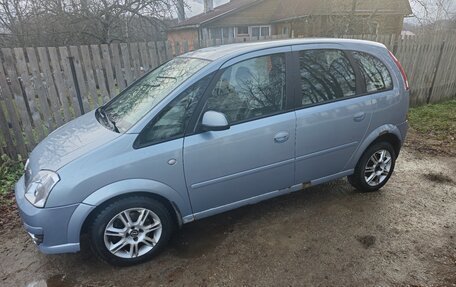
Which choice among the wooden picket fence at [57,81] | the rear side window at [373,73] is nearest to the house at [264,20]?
the wooden picket fence at [57,81]

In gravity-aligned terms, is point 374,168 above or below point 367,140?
below

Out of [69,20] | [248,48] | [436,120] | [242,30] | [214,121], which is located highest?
[69,20]

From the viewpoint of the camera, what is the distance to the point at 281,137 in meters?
2.90

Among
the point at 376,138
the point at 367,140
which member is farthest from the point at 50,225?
the point at 376,138

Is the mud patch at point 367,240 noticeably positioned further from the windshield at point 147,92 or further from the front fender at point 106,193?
the windshield at point 147,92

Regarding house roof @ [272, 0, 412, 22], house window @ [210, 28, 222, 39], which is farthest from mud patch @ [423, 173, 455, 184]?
house window @ [210, 28, 222, 39]

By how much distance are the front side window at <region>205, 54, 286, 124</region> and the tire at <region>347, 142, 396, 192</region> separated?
1369 mm

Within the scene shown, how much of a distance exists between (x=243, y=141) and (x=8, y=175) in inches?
153

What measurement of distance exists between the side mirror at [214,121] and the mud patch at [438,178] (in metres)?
3.28

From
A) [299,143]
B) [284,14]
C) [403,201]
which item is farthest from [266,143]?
[284,14]

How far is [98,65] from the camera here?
16.0ft

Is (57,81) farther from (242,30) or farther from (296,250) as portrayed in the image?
(242,30)

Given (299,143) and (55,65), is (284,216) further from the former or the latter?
(55,65)

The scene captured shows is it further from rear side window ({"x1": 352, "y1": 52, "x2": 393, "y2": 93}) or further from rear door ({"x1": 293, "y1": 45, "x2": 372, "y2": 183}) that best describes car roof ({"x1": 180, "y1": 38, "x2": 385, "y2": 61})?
rear side window ({"x1": 352, "y1": 52, "x2": 393, "y2": 93})
